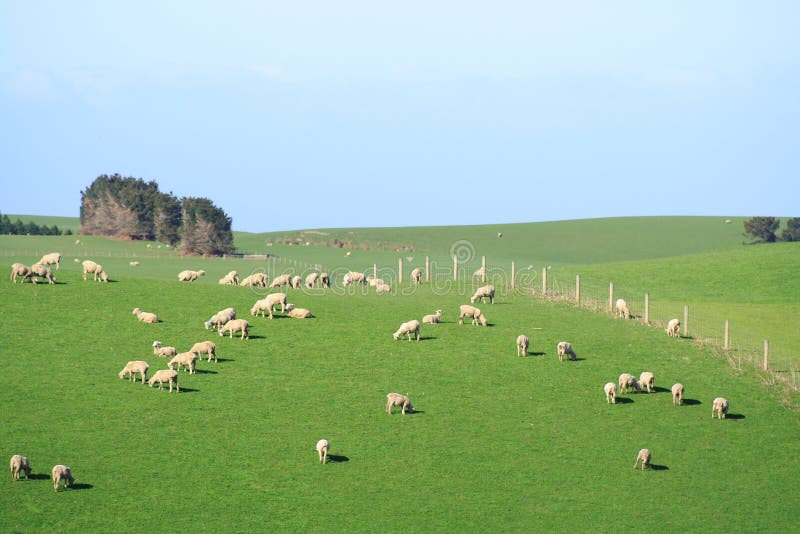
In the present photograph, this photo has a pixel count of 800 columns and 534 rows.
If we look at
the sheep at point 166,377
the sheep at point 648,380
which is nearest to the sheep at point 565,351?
the sheep at point 648,380

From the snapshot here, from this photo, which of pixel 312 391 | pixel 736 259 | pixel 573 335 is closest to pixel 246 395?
pixel 312 391

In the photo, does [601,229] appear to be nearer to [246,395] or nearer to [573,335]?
[573,335]

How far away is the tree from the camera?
130000 mm

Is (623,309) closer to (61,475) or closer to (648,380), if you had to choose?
(648,380)

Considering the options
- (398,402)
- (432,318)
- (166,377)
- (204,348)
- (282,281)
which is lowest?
(398,402)

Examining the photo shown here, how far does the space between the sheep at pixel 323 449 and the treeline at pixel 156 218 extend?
77218 millimetres

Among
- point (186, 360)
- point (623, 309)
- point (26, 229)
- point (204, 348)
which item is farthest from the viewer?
point (26, 229)

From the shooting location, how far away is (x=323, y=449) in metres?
32.4

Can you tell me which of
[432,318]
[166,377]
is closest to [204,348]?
[166,377]

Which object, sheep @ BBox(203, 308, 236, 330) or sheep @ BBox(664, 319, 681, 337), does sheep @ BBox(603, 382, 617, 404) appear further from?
sheep @ BBox(203, 308, 236, 330)

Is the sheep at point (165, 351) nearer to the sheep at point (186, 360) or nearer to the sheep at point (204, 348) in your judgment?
the sheep at point (204, 348)

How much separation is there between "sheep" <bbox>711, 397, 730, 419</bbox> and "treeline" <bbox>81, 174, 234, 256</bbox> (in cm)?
7567

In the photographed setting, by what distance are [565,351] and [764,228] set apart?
306ft

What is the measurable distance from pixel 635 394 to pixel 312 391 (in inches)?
505
